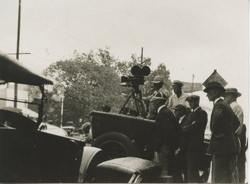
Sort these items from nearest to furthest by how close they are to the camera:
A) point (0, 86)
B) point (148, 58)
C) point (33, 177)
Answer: point (33, 177) → point (0, 86) → point (148, 58)

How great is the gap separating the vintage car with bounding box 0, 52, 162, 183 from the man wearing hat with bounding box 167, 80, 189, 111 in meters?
2.03

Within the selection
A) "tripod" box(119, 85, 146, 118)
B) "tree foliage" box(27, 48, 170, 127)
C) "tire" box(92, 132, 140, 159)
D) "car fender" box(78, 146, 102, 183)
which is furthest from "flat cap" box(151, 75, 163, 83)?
"car fender" box(78, 146, 102, 183)

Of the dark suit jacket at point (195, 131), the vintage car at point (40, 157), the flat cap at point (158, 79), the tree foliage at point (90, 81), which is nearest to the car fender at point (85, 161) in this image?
the vintage car at point (40, 157)

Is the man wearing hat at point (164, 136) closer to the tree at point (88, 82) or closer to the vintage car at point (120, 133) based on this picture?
the vintage car at point (120, 133)

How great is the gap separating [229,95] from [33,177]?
3126 mm

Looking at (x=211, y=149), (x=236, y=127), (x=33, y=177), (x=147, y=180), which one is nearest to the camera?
(x=147, y=180)

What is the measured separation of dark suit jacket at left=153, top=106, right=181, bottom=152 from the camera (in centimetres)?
434

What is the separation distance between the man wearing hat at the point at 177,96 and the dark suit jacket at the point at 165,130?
2.50 ft

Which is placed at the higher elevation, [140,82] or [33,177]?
[140,82]

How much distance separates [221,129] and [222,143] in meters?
0.20

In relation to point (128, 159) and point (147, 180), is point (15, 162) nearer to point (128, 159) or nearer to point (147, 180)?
point (128, 159)

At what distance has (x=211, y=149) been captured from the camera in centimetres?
425

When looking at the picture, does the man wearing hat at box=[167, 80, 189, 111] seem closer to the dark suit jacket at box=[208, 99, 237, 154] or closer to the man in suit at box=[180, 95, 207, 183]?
the man in suit at box=[180, 95, 207, 183]

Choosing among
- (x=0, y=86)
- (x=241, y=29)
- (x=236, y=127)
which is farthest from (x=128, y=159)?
(x=241, y=29)
